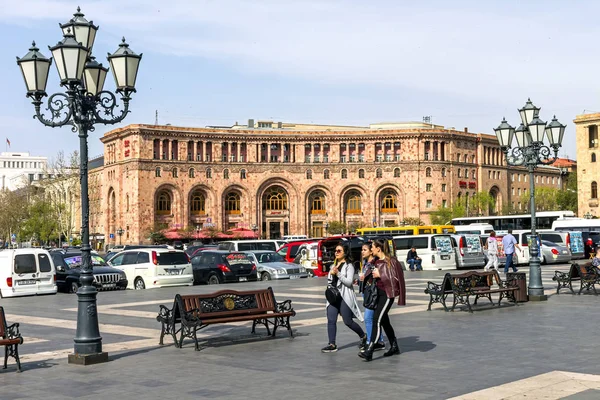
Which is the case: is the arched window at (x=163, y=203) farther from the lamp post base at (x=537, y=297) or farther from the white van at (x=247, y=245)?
the lamp post base at (x=537, y=297)

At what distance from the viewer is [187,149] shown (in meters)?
95.6

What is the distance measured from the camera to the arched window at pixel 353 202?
10038 centimetres

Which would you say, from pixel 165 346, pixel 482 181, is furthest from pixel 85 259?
pixel 482 181

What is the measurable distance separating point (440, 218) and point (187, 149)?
31.8 meters

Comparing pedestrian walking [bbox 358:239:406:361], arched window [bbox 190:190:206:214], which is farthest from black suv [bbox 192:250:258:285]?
arched window [bbox 190:190:206:214]

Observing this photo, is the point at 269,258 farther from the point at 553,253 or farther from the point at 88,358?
the point at 88,358

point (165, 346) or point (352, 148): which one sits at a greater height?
point (352, 148)

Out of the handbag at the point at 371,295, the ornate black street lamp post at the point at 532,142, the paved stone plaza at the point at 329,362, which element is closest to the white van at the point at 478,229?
the ornate black street lamp post at the point at 532,142

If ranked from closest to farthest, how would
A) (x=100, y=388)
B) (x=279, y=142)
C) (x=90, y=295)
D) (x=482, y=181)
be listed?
(x=100, y=388)
(x=90, y=295)
(x=279, y=142)
(x=482, y=181)

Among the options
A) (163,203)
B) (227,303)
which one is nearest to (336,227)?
(163,203)

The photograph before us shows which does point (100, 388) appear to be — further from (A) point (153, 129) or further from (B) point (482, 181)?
(B) point (482, 181)

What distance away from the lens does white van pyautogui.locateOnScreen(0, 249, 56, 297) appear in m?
24.7

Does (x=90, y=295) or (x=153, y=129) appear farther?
(x=153, y=129)

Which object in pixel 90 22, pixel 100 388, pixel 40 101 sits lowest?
pixel 100 388
